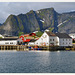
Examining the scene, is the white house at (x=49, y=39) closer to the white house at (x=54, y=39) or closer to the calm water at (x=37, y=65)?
the white house at (x=54, y=39)

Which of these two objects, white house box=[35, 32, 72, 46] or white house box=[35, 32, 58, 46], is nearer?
white house box=[35, 32, 58, 46]

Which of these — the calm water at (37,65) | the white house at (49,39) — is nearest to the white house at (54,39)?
the white house at (49,39)

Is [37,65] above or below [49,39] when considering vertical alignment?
below

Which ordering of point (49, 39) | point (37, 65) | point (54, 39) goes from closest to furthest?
point (37, 65)
point (49, 39)
point (54, 39)

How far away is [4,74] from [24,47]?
76.2 m

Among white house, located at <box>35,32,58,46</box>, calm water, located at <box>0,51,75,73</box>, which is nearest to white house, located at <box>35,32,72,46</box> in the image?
white house, located at <box>35,32,58,46</box>

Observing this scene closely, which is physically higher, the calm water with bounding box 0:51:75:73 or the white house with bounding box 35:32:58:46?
the white house with bounding box 35:32:58:46

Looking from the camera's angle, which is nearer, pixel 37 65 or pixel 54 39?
pixel 37 65

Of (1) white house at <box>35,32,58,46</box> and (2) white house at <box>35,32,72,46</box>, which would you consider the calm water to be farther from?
(2) white house at <box>35,32,72,46</box>

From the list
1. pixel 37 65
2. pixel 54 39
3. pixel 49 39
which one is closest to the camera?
pixel 37 65

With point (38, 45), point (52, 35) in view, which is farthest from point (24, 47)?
point (52, 35)

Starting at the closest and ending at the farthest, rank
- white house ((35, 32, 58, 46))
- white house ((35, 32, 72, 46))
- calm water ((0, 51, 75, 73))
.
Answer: calm water ((0, 51, 75, 73)) → white house ((35, 32, 58, 46)) → white house ((35, 32, 72, 46))

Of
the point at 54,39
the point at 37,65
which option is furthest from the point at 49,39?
the point at 37,65

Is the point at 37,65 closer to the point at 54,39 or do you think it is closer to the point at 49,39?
the point at 49,39
